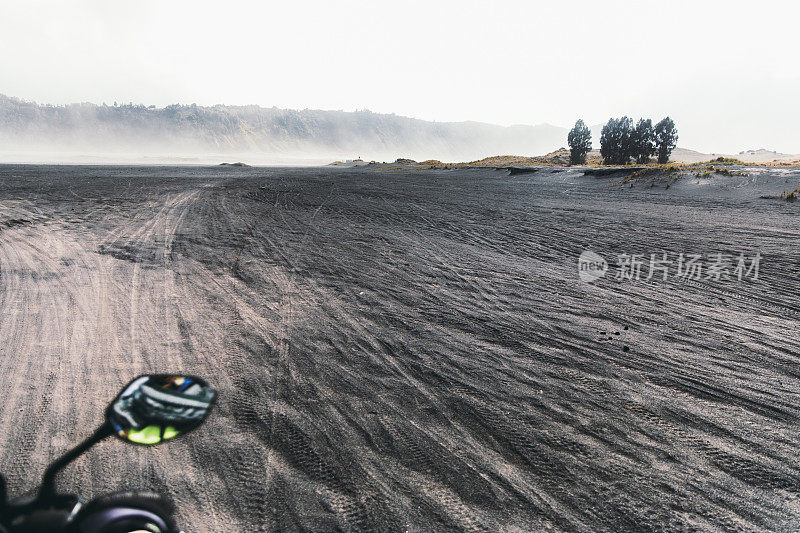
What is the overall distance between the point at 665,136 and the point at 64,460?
60.5m

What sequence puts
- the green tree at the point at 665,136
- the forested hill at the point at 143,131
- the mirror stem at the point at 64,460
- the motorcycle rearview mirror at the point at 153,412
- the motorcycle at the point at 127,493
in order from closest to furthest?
the motorcycle at the point at 127,493 < the mirror stem at the point at 64,460 < the motorcycle rearview mirror at the point at 153,412 < the green tree at the point at 665,136 < the forested hill at the point at 143,131

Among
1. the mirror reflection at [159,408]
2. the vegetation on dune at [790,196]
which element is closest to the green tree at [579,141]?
the vegetation on dune at [790,196]

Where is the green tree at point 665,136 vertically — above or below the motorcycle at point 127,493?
above

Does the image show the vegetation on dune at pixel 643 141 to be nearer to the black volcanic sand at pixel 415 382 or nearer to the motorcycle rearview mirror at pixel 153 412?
the black volcanic sand at pixel 415 382

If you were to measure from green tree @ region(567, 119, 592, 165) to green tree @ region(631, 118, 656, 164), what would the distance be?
6148mm

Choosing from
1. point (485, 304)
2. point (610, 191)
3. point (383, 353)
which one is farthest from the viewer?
point (610, 191)

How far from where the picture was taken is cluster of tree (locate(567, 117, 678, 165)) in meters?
47.0

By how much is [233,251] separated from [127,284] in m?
2.02

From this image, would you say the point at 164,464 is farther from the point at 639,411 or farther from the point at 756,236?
the point at 756,236

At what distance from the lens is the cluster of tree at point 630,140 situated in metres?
47.0

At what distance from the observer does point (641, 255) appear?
7.12m

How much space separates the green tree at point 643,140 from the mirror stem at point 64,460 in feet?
192

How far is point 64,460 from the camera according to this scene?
2.26 metres

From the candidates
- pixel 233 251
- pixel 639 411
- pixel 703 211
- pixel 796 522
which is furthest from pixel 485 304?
pixel 703 211
